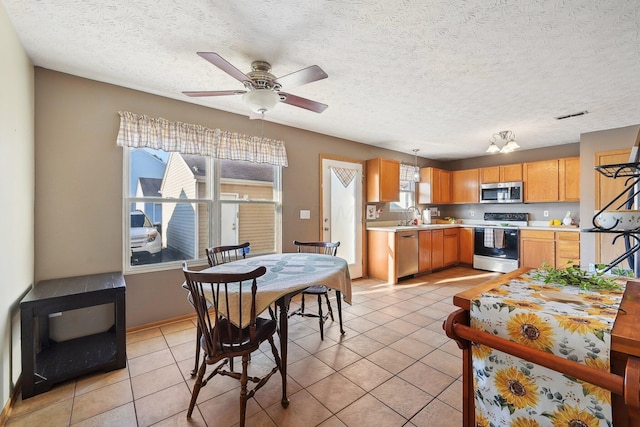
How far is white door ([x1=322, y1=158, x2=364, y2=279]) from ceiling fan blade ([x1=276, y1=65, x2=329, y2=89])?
7.55ft

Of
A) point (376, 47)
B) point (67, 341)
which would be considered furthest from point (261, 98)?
point (67, 341)

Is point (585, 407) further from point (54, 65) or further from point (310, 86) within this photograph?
point (54, 65)

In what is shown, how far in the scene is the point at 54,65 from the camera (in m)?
2.28

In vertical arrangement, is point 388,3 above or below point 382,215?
above

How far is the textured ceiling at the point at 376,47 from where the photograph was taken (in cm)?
163

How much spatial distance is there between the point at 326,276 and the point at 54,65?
108 inches

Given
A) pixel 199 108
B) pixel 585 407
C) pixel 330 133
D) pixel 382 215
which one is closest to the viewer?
pixel 585 407

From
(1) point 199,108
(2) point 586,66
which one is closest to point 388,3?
(2) point 586,66

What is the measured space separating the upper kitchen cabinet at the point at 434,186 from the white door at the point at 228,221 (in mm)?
4035

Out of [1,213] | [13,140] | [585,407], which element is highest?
[13,140]

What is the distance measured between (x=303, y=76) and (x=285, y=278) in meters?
1.36

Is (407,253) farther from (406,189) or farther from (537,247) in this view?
(537,247)

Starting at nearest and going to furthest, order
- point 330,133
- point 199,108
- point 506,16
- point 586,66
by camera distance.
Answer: point 506,16
point 586,66
point 199,108
point 330,133

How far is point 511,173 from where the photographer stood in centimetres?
523
